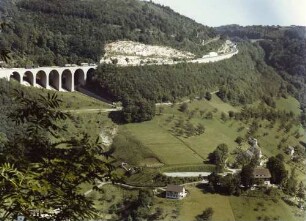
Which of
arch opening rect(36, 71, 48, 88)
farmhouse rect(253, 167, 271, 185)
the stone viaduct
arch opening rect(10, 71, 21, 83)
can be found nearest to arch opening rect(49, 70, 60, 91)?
the stone viaduct

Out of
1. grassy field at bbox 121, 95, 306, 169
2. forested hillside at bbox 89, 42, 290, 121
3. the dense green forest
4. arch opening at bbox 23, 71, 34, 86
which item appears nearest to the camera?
grassy field at bbox 121, 95, 306, 169

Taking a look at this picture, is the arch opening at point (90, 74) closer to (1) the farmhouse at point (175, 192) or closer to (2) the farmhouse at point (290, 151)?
(2) the farmhouse at point (290, 151)

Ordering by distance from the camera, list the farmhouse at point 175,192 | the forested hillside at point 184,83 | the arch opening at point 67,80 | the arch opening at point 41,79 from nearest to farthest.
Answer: the farmhouse at point 175,192 < the forested hillside at point 184,83 < the arch opening at point 41,79 < the arch opening at point 67,80

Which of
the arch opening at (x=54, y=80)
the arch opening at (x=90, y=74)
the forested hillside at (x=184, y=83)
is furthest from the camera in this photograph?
the arch opening at (x=90, y=74)

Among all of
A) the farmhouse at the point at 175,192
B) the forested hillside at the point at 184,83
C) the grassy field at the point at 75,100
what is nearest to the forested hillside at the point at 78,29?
the grassy field at the point at 75,100

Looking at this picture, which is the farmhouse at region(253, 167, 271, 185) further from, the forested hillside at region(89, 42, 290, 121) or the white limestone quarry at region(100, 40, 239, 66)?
the white limestone quarry at region(100, 40, 239, 66)

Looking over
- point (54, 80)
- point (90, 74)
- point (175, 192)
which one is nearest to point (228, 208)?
point (175, 192)

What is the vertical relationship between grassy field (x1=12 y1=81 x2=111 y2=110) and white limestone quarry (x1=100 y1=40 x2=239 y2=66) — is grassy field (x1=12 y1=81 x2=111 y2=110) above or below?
below

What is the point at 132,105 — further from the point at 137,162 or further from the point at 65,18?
the point at 65,18
